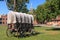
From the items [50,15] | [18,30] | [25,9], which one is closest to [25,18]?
[18,30]

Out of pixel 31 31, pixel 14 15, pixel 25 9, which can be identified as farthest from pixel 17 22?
pixel 25 9

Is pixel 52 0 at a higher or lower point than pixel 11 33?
higher

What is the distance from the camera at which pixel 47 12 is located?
40094 mm

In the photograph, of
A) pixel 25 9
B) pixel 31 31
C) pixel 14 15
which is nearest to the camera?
Answer: pixel 14 15

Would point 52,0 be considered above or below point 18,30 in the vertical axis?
above

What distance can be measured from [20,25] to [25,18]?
2.14 m

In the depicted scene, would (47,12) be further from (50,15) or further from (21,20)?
(21,20)

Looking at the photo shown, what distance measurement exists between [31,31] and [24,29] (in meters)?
2.37

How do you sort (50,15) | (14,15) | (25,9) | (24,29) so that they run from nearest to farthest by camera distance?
1. (14,15)
2. (24,29)
3. (50,15)
4. (25,9)

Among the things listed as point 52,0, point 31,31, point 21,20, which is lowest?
point 31,31

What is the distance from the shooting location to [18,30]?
71.6 feet

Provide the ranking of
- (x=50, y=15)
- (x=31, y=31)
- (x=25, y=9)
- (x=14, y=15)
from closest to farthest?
(x=14, y=15), (x=31, y=31), (x=50, y=15), (x=25, y=9)

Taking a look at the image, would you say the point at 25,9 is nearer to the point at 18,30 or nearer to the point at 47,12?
the point at 47,12

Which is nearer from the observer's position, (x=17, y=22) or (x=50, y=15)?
(x=17, y=22)
